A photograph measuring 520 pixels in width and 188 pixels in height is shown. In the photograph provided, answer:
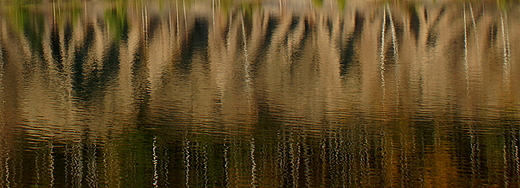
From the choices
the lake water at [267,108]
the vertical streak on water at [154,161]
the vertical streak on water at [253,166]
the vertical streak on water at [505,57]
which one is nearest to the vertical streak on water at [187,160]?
the lake water at [267,108]

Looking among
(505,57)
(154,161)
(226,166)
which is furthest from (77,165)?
(505,57)

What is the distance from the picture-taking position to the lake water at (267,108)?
24141 millimetres

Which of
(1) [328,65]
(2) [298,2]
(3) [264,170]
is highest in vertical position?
(2) [298,2]

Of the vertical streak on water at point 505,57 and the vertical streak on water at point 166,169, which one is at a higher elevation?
the vertical streak on water at point 505,57

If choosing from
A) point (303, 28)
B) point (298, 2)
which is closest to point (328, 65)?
point (303, 28)

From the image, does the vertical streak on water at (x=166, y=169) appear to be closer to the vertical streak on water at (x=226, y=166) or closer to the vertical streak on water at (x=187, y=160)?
the vertical streak on water at (x=187, y=160)

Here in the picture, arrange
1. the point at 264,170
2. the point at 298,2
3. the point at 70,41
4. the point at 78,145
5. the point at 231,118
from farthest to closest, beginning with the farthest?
the point at 298,2 → the point at 70,41 → the point at 231,118 → the point at 78,145 → the point at 264,170

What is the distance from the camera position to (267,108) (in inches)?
1319

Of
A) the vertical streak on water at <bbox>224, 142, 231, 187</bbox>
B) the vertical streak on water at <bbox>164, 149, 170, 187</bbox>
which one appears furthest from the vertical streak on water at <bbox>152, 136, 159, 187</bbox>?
the vertical streak on water at <bbox>224, 142, 231, 187</bbox>

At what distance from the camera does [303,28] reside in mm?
72625

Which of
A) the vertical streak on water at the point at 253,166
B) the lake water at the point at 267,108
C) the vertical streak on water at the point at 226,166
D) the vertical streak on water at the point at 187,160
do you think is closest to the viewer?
the vertical streak on water at the point at 253,166

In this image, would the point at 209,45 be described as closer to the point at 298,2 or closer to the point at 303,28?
the point at 303,28

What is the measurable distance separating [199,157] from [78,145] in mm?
4709

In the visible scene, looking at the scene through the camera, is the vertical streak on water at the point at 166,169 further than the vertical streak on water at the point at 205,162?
No
